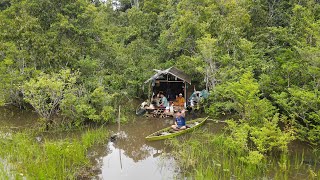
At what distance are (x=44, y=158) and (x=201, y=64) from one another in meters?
8.84

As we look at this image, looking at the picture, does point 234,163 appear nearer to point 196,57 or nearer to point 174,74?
point 174,74

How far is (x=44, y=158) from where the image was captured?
9656 millimetres

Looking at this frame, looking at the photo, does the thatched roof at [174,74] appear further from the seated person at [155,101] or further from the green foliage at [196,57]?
the seated person at [155,101]

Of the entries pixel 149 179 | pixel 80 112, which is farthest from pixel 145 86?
pixel 149 179

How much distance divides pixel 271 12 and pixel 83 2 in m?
10.2

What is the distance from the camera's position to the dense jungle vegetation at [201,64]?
11.6 meters

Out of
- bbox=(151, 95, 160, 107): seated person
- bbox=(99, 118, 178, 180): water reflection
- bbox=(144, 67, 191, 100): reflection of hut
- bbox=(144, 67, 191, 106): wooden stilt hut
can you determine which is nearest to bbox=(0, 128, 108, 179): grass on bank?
bbox=(99, 118, 178, 180): water reflection

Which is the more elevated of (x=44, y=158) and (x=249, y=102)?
(x=249, y=102)

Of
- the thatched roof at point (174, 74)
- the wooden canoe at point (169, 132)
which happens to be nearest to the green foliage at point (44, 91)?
the wooden canoe at point (169, 132)

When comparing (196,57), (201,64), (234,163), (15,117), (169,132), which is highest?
(196,57)

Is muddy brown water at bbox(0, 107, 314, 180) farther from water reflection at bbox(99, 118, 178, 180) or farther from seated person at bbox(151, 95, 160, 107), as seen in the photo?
seated person at bbox(151, 95, 160, 107)

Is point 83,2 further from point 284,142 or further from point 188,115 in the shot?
point 284,142

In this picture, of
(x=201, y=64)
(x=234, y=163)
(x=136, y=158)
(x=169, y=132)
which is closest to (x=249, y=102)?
(x=234, y=163)

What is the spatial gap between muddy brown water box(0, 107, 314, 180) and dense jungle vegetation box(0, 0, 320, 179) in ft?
2.45
